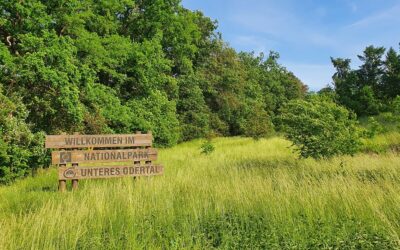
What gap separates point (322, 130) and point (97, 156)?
752 centimetres

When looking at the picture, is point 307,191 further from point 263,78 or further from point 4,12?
point 263,78

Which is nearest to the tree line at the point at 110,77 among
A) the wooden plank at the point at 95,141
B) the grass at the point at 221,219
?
the wooden plank at the point at 95,141

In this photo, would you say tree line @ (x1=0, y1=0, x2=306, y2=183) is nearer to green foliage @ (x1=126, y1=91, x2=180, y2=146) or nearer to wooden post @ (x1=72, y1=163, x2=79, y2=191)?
green foliage @ (x1=126, y1=91, x2=180, y2=146)

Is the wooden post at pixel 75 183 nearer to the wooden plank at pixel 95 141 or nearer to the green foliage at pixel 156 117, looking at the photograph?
the wooden plank at pixel 95 141

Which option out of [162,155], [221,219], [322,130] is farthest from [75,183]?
[162,155]

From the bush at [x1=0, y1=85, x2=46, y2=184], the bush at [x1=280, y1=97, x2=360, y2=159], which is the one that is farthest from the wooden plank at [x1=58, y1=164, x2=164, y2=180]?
the bush at [x1=280, y1=97, x2=360, y2=159]

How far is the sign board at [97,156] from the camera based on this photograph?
32.4 ft

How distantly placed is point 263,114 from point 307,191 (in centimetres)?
2785

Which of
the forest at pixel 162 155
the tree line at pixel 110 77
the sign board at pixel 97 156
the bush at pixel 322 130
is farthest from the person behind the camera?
the tree line at pixel 110 77

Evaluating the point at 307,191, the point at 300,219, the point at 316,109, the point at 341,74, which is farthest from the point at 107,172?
the point at 341,74

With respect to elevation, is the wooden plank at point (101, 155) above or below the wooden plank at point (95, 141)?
below

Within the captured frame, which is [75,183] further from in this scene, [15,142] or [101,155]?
[15,142]

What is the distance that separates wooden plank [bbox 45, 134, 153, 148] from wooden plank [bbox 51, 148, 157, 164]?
0.77ft

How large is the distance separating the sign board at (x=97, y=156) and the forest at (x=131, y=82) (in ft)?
10.8
